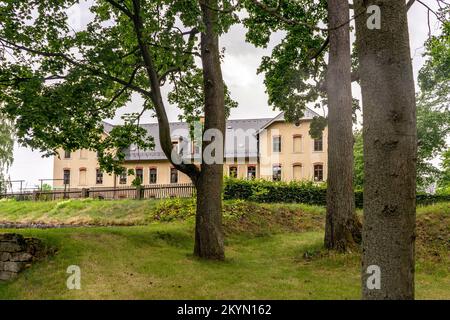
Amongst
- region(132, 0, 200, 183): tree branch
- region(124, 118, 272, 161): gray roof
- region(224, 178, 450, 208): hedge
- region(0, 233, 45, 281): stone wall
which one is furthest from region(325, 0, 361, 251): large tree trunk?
region(124, 118, 272, 161): gray roof

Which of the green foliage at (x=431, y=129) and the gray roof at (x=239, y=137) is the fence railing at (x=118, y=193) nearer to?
the gray roof at (x=239, y=137)

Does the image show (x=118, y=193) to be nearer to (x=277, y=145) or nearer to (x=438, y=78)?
(x=277, y=145)

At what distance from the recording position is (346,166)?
11.8 meters

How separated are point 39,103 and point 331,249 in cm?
886

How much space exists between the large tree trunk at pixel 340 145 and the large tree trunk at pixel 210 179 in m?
3.29

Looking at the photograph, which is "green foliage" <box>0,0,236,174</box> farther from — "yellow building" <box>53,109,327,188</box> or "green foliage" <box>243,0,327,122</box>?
"yellow building" <box>53,109,327,188</box>

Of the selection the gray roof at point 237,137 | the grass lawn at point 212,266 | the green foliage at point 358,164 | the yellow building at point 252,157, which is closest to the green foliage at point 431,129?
the green foliage at point 358,164

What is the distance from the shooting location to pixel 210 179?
37.2ft

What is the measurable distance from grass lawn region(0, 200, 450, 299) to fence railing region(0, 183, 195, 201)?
8030 millimetres

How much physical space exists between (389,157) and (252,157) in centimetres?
3839

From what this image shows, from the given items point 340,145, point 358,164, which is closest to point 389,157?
point 340,145

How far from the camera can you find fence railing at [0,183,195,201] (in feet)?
83.5

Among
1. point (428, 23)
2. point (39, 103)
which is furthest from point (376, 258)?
point (39, 103)

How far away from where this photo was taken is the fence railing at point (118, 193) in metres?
25.4
